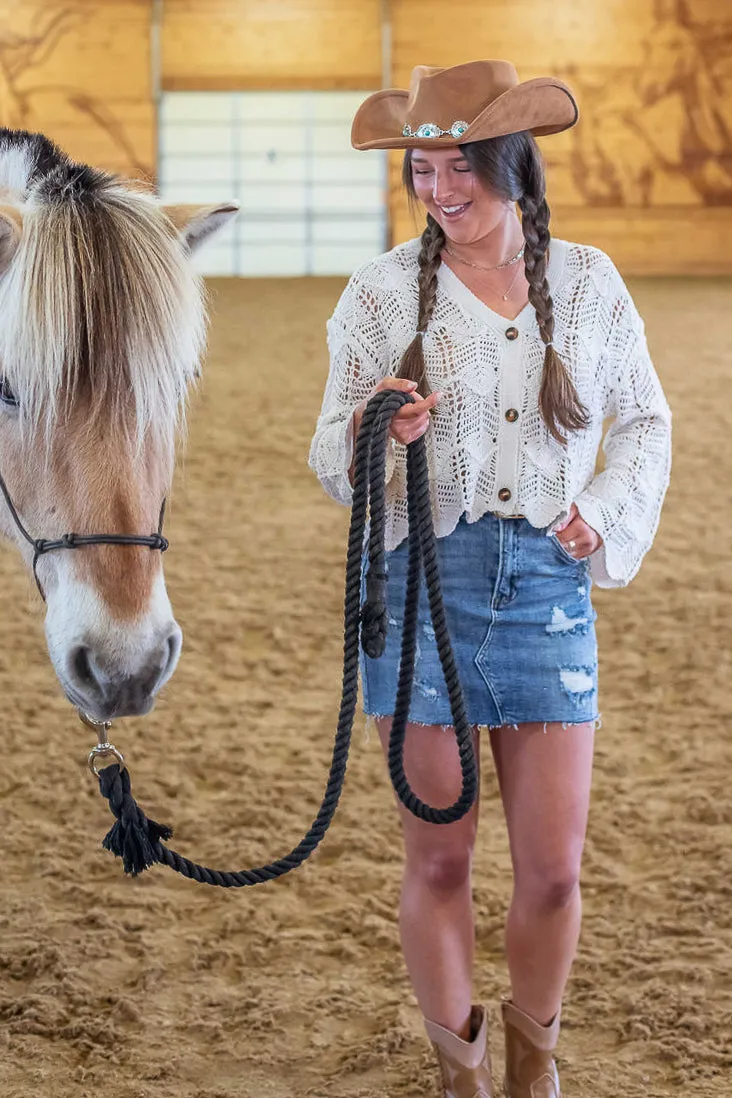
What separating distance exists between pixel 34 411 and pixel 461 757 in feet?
2.22

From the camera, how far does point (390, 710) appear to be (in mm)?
1671

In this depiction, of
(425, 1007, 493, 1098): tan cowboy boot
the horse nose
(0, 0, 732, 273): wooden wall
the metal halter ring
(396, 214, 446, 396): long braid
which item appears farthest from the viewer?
(0, 0, 732, 273): wooden wall

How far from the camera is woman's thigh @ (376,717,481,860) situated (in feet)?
5.42

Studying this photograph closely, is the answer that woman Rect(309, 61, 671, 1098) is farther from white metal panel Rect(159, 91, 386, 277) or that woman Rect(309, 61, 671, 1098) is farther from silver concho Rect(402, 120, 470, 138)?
white metal panel Rect(159, 91, 386, 277)

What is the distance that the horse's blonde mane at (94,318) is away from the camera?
142 centimetres

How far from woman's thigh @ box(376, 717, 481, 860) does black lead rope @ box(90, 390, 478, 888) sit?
6 cm

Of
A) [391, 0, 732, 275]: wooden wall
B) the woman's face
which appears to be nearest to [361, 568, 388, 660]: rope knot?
the woman's face

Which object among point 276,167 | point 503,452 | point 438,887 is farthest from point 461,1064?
point 276,167

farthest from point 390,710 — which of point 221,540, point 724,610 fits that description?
point 221,540

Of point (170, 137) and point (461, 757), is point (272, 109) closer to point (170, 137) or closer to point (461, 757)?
point (170, 137)

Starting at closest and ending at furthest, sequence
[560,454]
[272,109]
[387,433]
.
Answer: [387,433] → [560,454] → [272,109]

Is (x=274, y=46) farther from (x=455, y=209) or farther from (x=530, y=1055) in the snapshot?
(x=530, y=1055)

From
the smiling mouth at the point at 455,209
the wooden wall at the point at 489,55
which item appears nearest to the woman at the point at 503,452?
the smiling mouth at the point at 455,209

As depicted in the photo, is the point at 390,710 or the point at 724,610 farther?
the point at 724,610
